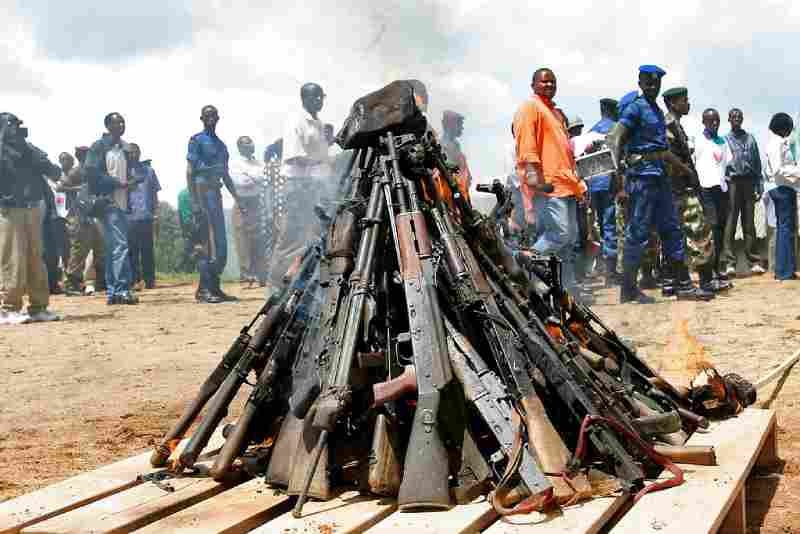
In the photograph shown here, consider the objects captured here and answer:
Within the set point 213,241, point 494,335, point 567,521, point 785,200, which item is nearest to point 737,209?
point 785,200

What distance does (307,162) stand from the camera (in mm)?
10594

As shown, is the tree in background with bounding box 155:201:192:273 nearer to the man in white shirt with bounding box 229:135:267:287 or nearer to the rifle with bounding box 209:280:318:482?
the man in white shirt with bounding box 229:135:267:287

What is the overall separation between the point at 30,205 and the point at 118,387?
4762mm

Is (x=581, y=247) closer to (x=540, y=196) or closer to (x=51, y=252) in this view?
(x=540, y=196)

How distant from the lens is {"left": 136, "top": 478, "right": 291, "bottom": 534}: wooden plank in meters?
2.88

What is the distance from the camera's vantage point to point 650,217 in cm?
980

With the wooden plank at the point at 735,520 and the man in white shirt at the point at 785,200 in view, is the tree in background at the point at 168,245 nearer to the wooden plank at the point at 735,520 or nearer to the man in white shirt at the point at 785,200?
the man in white shirt at the point at 785,200

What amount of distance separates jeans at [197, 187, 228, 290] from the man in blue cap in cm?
549

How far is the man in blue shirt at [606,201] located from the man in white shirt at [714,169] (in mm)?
1593

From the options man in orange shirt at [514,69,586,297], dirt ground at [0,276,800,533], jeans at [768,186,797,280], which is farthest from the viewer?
jeans at [768,186,797,280]

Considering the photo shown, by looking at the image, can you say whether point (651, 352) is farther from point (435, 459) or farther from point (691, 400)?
point (435, 459)

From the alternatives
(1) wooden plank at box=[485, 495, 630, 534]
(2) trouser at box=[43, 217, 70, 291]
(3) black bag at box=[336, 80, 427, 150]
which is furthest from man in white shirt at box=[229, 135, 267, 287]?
(1) wooden plank at box=[485, 495, 630, 534]

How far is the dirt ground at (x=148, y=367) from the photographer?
471cm

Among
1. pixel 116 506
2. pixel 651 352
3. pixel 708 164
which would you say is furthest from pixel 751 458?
→ pixel 708 164
